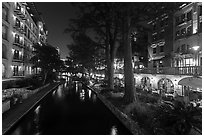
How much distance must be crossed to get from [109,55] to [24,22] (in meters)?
20.0

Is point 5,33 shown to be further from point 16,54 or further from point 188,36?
point 188,36

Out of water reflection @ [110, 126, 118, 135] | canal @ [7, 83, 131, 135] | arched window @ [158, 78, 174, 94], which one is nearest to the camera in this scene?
water reflection @ [110, 126, 118, 135]

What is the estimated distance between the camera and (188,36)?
2488 centimetres

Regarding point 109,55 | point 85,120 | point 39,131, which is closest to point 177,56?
point 109,55

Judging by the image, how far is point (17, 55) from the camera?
3105 centimetres

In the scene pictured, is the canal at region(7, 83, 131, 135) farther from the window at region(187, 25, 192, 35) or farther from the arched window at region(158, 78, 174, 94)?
the window at region(187, 25, 192, 35)

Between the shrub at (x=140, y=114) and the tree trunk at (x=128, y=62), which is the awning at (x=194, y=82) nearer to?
the shrub at (x=140, y=114)

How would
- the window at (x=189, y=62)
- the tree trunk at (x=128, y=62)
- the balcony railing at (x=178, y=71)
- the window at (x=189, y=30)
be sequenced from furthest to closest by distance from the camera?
1. the window at (x=189, y=30)
2. the window at (x=189, y=62)
3. the balcony railing at (x=178, y=71)
4. the tree trunk at (x=128, y=62)

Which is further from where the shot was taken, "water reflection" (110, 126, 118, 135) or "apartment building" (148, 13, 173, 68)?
"apartment building" (148, 13, 173, 68)

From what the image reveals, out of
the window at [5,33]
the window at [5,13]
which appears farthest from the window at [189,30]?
the window at [5,33]

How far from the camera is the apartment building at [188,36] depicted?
75.2 feet

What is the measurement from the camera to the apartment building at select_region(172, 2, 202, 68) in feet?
75.2

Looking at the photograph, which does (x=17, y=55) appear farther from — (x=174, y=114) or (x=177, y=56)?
(x=174, y=114)

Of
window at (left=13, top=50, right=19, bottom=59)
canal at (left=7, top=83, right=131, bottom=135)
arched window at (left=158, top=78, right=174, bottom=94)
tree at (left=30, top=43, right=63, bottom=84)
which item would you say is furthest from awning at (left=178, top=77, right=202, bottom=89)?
tree at (left=30, top=43, right=63, bottom=84)
